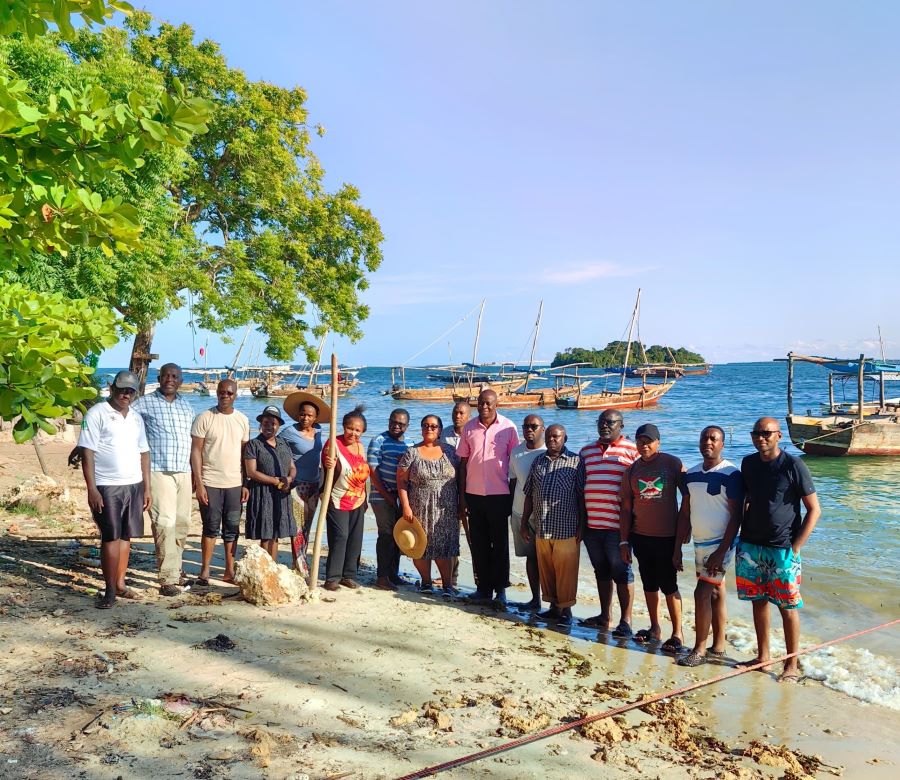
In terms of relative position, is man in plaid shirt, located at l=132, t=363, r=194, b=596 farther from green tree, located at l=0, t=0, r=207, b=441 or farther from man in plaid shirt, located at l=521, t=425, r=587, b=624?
green tree, located at l=0, t=0, r=207, b=441

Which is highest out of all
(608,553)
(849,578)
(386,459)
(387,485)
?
(386,459)

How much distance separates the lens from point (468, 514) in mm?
6953

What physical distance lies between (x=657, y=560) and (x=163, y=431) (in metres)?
4.23

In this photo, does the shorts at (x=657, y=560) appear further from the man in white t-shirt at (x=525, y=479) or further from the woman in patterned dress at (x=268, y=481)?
the woman in patterned dress at (x=268, y=481)

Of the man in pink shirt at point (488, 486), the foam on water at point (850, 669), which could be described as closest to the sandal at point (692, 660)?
the foam on water at point (850, 669)

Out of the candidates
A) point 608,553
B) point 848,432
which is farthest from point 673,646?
point 848,432

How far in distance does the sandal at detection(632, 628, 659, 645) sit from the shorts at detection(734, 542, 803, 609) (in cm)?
93

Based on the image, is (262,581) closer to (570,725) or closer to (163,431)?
(163,431)

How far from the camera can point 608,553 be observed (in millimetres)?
6180

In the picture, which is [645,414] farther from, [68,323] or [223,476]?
[68,323]

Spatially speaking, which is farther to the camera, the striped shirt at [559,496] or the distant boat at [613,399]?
the distant boat at [613,399]

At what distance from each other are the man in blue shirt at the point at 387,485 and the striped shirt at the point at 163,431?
174 centimetres

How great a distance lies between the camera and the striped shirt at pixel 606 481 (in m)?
6.13

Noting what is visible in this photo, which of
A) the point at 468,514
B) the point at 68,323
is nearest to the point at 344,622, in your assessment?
the point at 468,514
